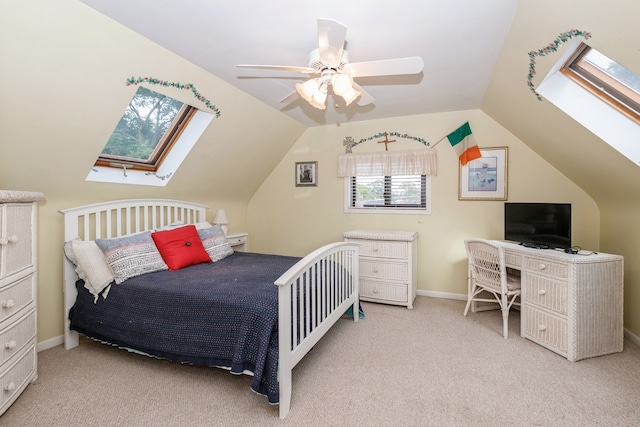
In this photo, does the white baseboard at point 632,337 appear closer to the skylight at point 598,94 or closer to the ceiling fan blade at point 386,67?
the skylight at point 598,94

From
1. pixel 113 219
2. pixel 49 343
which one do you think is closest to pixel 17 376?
pixel 49 343

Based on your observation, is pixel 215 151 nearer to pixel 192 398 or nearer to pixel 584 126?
pixel 192 398

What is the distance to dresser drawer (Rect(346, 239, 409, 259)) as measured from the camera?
3570 mm

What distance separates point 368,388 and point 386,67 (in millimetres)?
2046

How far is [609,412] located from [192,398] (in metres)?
2.50

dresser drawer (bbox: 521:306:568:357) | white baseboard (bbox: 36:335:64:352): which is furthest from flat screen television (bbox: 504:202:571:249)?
white baseboard (bbox: 36:335:64:352)

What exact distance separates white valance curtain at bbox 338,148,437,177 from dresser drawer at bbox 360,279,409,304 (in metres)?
1.41

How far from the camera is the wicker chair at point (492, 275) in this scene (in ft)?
9.21

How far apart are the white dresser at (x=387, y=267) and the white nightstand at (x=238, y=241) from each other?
157 centimetres

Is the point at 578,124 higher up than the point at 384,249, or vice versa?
the point at 578,124

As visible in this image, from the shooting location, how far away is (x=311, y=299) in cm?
229

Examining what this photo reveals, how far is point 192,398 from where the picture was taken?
6.53ft

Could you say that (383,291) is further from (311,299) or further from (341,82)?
(341,82)

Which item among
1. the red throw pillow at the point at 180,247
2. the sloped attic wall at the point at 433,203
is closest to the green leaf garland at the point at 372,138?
the sloped attic wall at the point at 433,203
